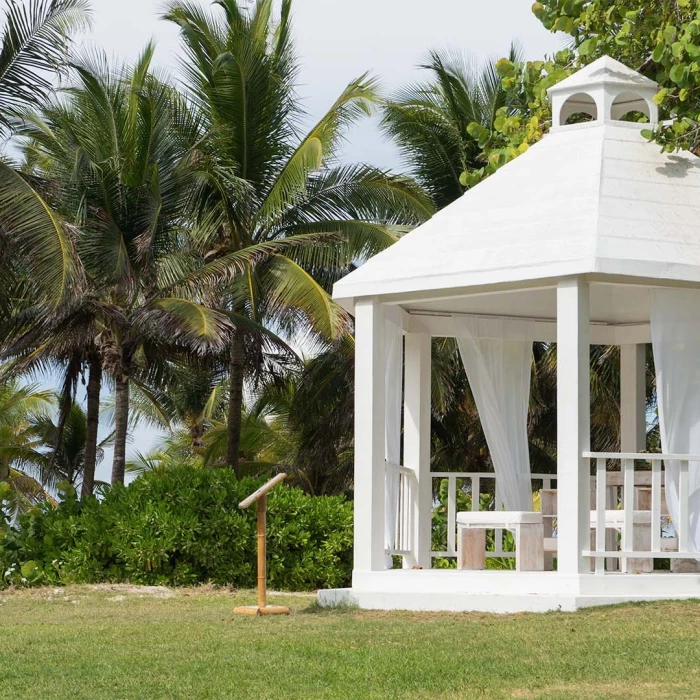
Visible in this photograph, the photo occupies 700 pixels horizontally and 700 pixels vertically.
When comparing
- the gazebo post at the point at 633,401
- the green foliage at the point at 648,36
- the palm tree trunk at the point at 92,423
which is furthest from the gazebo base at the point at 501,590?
the palm tree trunk at the point at 92,423

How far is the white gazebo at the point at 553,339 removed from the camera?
34.7 feet

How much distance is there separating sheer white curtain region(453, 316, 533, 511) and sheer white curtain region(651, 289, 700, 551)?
7.04ft

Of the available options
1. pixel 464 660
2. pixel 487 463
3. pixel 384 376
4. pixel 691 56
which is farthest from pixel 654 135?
pixel 487 463

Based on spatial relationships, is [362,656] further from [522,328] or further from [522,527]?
[522,328]

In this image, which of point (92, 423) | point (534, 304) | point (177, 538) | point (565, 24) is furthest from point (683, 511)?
point (92, 423)

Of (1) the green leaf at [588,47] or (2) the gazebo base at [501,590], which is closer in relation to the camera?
(2) the gazebo base at [501,590]

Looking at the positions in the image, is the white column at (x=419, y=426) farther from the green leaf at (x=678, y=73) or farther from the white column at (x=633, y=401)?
the green leaf at (x=678, y=73)

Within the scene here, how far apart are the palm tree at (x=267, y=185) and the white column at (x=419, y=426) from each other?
857 cm

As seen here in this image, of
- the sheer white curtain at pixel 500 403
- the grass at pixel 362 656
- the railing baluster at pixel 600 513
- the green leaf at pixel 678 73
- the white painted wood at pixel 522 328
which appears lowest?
the grass at pixel 362 656

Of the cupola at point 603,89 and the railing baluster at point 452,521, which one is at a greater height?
the cupola at point 603,89

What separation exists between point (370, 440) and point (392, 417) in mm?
392

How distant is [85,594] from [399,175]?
456 inches

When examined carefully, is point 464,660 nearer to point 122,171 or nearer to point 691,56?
point 691,56

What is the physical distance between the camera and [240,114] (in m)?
22.8
